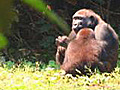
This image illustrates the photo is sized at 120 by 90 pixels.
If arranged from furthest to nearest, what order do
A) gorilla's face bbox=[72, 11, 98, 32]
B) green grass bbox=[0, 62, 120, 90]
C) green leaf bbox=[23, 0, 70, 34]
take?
gorilla's face bbox=[72, 11, 98, 32] < green grass bbox=[0, 62, 120, 90] < green leaf bbox=[23, 0, 70, 34]

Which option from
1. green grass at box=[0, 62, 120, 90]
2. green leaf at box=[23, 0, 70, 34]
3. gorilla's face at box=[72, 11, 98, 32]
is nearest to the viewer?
green leaf at box=[23, 0, 70, 34]

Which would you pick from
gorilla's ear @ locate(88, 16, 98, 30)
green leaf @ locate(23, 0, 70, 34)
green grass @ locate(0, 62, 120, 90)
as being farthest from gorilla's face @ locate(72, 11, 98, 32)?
green leaf @ locate(23, 0, 70, 34)

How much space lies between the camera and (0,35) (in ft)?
1.82

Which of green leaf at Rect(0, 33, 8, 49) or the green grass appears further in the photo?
the green grass

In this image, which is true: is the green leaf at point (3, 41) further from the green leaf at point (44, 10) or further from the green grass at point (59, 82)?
the green grass at point (59, 82)

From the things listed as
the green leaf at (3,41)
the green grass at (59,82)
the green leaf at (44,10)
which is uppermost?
the green grass at (59,82)

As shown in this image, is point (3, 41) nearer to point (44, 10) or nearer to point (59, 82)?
point (44, 10)

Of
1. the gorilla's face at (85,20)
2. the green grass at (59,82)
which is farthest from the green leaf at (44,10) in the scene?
the gorilla's face at (85,20)

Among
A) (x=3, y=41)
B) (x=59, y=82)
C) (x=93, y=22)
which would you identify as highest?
(x=93, y=22)

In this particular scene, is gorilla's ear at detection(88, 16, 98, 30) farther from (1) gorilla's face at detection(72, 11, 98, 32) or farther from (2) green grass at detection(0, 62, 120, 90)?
(2) green grass at detection(0, 62, 120, 90)

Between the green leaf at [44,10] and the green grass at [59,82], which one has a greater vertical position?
the green grass at [59,82]

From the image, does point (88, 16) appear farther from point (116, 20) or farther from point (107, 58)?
point (116, 20)

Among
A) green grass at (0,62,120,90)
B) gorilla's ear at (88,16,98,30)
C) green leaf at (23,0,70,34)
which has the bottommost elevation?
green leaf at (23,0,70,34)

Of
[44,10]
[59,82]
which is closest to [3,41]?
[44,10]
